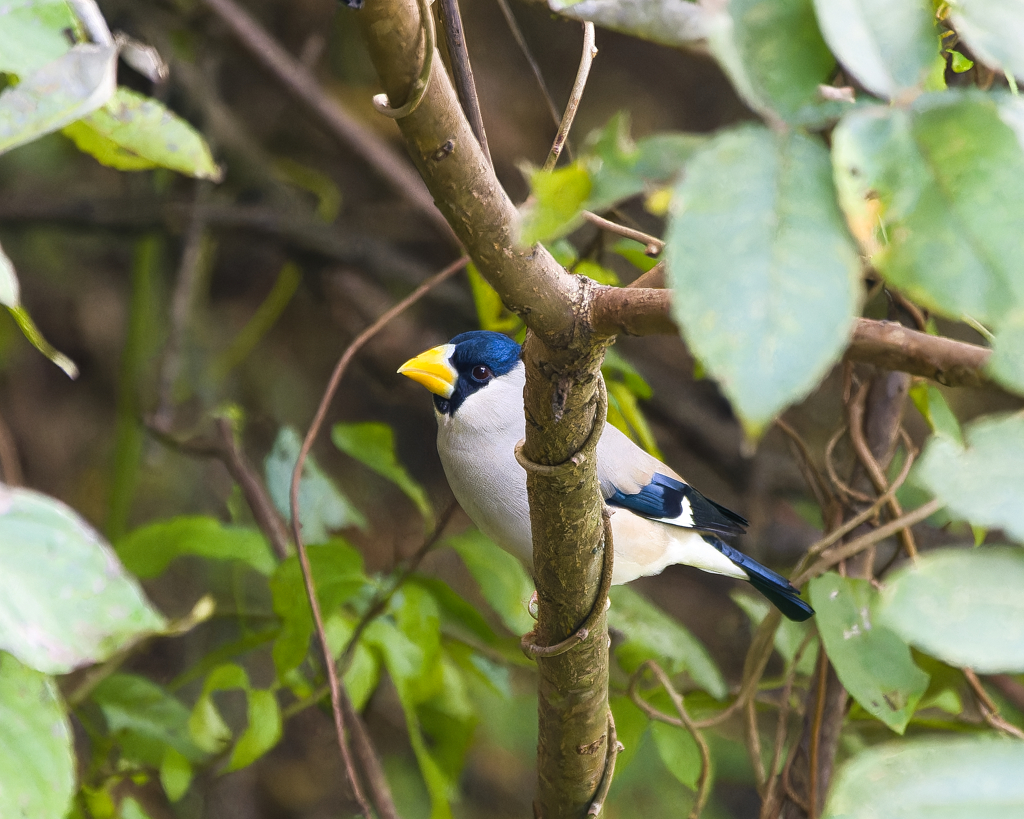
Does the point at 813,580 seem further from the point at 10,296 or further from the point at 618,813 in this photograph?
the point at 618,813

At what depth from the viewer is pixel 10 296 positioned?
623mm

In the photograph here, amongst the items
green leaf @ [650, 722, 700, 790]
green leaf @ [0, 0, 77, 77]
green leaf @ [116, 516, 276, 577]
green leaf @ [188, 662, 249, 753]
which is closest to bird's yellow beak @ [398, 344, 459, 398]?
green leaf @ [116, 516, 276, 577]

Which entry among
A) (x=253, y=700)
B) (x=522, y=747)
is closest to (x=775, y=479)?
(x=522, y=747)

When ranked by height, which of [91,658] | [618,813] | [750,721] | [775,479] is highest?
[91,658]

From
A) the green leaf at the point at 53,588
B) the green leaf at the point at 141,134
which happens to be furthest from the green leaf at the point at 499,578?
the green leaf at the point at 53,588

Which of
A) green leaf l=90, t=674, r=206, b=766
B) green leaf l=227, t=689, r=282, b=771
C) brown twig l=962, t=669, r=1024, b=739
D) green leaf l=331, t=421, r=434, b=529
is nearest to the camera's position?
brown twig l=962, t=669, r=1024, b=739

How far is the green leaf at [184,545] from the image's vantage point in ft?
6.08

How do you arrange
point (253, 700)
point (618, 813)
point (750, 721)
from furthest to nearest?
point (618, 813)
point (750, 721)
point (253, 700)

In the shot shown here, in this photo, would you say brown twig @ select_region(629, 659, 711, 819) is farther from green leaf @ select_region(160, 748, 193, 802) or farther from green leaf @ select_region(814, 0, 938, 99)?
green leaf @ select_region(814, 0, 938, 99)

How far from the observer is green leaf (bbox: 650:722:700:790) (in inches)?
63.1

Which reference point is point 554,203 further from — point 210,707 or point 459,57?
point 210,707

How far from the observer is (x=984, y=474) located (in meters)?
0.45

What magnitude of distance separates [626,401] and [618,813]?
78.7 inches

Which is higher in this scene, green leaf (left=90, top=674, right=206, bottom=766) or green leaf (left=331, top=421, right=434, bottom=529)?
green leaf (left=331, top=421, right=434, bottom=529)
